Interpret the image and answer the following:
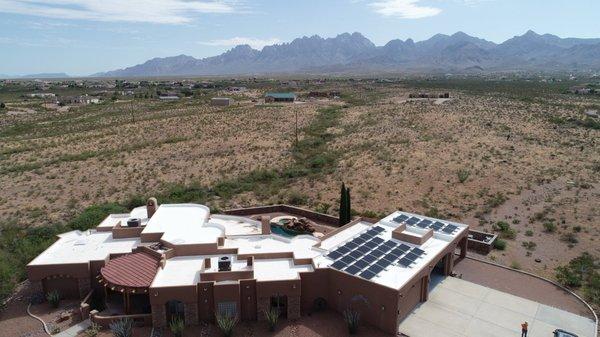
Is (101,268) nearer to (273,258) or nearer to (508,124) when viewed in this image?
(273,258)

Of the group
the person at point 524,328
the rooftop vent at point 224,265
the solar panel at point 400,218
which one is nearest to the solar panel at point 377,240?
the solar panel at point 400,218

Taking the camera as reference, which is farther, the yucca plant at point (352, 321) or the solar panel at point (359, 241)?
the solar panel at point (359, 241)

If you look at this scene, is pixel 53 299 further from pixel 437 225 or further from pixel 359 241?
pixel 437 225

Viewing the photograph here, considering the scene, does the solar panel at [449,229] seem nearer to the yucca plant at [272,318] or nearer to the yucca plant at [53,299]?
the yucca plant at [272,318]

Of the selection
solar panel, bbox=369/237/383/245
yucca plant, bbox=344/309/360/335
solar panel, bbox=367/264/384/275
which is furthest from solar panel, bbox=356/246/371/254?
yucca plant, bbox=344/309/360/335

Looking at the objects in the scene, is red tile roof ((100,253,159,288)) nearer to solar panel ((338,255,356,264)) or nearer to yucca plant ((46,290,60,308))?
yucca plant ((46,290,60,308))
